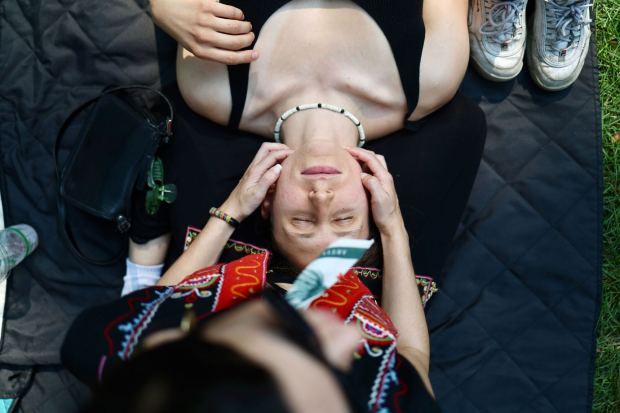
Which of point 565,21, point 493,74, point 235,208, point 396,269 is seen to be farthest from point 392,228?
point 565,21

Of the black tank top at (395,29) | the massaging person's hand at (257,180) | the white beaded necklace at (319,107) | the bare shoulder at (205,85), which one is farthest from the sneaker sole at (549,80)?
the bare shoulder at (205,85)

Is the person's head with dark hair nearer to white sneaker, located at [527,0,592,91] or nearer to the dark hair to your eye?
the dark hair

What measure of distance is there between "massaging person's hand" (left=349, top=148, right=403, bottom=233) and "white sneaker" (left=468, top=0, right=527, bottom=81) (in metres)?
0.57

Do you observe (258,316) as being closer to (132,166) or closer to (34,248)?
(132,166)

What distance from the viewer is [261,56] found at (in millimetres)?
1723

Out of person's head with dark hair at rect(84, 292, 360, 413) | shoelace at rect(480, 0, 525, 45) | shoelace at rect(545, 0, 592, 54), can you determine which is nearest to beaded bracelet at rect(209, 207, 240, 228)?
person's head with dark hair at rect(84, 292, 360, 413)

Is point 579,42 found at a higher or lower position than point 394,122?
higher

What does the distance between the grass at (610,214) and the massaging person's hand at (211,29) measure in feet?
4.08

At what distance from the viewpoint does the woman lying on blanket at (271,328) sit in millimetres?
688

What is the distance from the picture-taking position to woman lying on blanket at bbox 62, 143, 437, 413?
0.69 metres

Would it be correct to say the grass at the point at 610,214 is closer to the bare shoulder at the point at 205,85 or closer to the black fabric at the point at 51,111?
the bare shoulder at the point at 205,85

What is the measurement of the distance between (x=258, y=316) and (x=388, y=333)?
0.63 meters

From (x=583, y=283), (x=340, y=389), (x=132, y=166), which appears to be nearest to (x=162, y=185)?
(x=132, y=166)

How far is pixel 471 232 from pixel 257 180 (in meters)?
0.77
